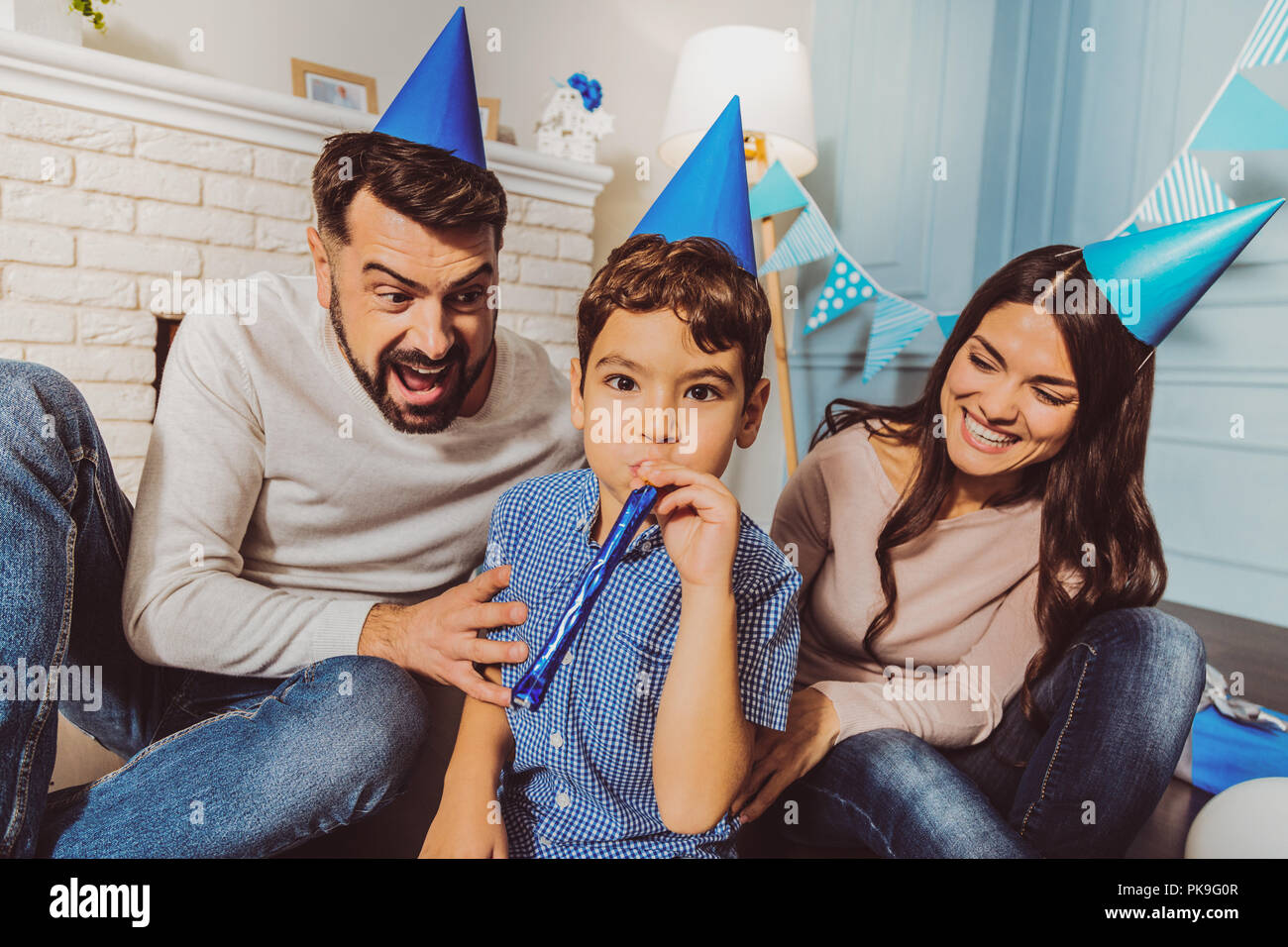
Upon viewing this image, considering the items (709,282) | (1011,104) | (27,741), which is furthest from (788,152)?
(27,741)

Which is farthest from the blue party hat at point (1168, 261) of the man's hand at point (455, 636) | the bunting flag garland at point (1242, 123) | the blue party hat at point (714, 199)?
the man's hand at point (455, 636)

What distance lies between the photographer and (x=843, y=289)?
113 cm

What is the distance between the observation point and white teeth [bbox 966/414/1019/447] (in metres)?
0.84

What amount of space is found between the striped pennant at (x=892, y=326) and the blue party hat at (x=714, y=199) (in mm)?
374

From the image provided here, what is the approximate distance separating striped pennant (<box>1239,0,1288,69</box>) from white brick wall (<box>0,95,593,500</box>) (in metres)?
0.98

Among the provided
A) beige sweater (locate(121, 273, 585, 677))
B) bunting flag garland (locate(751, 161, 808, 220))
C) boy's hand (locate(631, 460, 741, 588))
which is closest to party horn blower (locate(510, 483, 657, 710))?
boy's hand (locate(631, 460, 741, 588))

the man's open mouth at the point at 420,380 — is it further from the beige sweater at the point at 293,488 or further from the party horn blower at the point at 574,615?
the party horn blower at the point at 574,615

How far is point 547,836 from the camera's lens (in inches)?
29.0

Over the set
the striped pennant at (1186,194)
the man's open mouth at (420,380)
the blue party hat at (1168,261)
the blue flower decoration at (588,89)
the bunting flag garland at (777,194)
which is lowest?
the man's open mouth at (420,380)

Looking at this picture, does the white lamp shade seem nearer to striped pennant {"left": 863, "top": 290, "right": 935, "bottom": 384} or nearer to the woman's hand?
striped pennant {"left": 863, "top": 290, "right": 935, "bottom": 384}

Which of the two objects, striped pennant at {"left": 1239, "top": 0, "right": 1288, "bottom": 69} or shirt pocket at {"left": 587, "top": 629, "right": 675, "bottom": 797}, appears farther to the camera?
striped pennant at {"left": 1239, "top": 0, "right": 1288, "bottom": 69}

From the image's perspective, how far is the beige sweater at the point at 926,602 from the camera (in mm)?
888

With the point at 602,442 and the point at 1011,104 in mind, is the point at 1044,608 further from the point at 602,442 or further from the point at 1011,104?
the point at 1011,104

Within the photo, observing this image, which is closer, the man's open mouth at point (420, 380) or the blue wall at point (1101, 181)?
the man's open mouth at point (420, 380)
